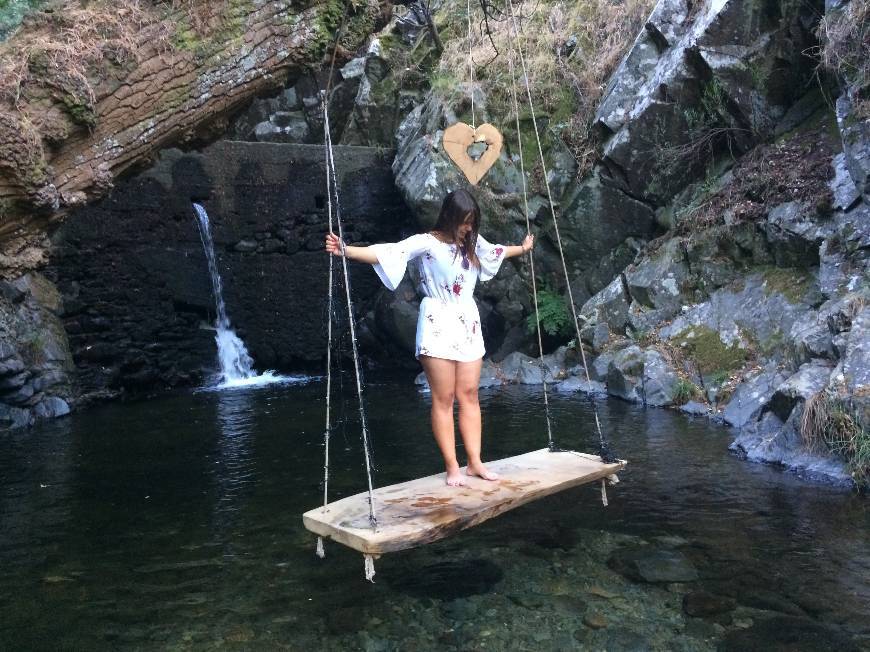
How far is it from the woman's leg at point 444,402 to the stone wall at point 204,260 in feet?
27.9

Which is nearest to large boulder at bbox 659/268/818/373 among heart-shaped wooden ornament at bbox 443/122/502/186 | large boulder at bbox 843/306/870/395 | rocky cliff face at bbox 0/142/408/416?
large boulder at bbox 843/306/870/395

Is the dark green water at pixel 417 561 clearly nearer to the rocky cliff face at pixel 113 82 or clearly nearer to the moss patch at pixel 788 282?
the rocky cliff face at pixel 113 82

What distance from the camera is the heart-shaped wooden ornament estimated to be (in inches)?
204

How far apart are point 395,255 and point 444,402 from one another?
36.3 inches

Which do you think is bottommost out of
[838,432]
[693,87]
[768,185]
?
[838,432]

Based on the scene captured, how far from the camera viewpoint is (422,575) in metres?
4.53

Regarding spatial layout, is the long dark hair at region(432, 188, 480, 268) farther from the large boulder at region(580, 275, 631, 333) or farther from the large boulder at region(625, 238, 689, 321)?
the large boulder at region(580, 275, 631, 333)

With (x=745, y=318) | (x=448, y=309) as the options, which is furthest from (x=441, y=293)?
(x=745, y=318)

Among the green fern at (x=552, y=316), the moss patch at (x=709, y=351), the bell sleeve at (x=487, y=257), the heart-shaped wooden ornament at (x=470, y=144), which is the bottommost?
the moss patch at (x=709, y=351)

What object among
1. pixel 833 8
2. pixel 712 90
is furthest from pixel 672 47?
pixel 833 8

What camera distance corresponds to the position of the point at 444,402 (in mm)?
4652

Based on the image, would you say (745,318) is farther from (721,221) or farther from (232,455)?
(232,455)

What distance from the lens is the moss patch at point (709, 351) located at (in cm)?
899

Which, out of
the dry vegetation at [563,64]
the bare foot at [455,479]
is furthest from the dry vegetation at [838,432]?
the dry vegetation at [563,64]
